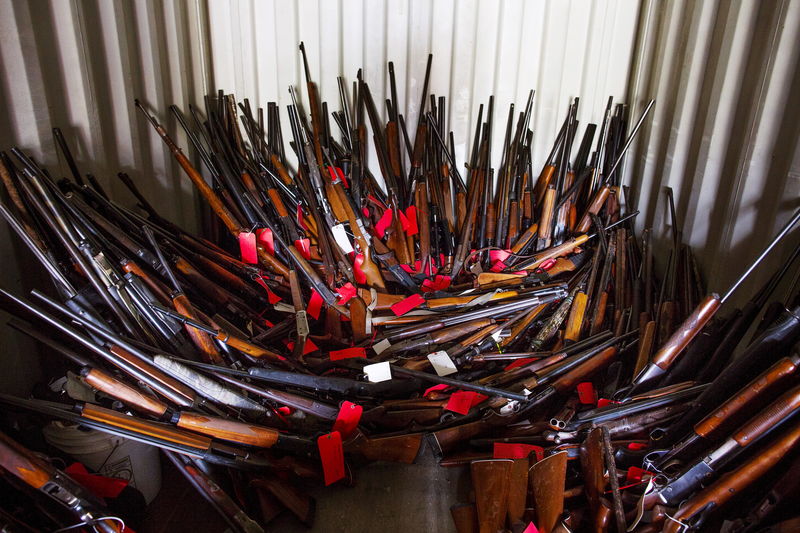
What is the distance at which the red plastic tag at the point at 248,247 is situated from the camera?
11.4 ft

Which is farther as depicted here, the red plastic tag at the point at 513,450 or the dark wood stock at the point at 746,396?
the red plastic tag at the point at 513,450

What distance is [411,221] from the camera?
3.91 metres

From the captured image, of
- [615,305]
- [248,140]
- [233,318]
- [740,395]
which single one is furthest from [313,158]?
[740,395]

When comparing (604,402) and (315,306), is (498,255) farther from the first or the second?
(604,402)

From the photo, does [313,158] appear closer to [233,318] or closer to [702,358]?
[233,318]

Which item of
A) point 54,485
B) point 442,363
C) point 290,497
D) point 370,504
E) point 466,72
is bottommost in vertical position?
point 370,504

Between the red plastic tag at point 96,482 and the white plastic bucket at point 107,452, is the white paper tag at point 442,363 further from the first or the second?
the red plastic tag at point 96,482

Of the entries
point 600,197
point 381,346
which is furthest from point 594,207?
point 381,346

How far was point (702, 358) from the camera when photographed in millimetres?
2469

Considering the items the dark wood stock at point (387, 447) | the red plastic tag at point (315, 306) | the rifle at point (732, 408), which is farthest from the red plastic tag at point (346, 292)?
the rifle at point (732, 408)

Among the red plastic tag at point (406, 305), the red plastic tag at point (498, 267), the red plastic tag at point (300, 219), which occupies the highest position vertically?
the red plastic tag at point (300, 219)

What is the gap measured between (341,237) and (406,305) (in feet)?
2.32

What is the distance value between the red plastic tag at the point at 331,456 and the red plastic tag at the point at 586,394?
118cm

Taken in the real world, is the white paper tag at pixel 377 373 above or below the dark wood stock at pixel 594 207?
below
